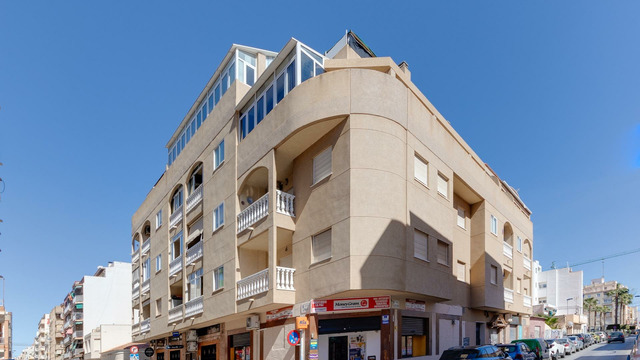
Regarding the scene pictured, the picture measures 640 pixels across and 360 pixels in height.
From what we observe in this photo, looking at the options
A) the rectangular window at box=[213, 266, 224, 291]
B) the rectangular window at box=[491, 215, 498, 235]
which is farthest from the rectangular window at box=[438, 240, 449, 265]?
the rectangular window at box=[213, 266, 224, 291]

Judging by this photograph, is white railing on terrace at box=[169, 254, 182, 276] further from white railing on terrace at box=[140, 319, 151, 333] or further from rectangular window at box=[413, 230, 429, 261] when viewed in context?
rectangular window at box=[413, 230, 429, 261]

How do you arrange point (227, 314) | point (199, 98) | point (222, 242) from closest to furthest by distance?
point (227, 314)
point (222, 242)
point (199, 98)

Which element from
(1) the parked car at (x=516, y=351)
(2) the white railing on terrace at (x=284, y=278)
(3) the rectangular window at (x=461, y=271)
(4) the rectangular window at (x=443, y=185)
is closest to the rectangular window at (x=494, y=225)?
(3) the rectangular window at (x=461, y=271)

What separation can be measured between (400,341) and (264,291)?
18.7 feet

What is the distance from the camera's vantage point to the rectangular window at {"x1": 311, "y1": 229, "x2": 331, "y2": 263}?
19375mm

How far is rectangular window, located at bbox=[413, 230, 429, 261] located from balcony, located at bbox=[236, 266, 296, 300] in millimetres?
5027

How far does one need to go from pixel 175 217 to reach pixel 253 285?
13167mm

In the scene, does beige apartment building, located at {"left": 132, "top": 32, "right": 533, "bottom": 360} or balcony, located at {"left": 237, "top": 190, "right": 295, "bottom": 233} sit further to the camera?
balcony, located at {"left": 237, "top": 190, "right": 295, "bottom": 233}

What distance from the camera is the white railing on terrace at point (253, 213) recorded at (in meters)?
21.4

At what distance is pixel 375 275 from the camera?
58.4ft

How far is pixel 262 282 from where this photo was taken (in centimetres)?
2083

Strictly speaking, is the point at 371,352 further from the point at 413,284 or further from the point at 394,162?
the point at 394,162

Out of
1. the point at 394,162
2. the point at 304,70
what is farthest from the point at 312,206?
the point at 304,70

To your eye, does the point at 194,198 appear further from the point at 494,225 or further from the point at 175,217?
the point at 494,225
